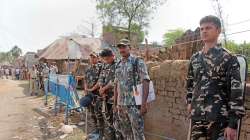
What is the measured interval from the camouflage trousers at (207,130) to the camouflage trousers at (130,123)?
5.41 feet

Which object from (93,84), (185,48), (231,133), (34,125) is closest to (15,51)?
(34,125)

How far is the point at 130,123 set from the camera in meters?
5.64

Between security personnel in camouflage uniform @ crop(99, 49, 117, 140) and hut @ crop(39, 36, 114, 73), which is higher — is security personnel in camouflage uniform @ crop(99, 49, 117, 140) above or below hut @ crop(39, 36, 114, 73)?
below

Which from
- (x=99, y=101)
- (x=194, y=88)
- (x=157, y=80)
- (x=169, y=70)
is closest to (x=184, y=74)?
(x=169, y=70)

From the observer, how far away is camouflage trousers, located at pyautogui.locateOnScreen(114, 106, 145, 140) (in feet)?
18.1

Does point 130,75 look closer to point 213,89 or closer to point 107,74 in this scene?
point 107,74

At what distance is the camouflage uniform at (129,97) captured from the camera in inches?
218

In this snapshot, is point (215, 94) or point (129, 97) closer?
point (215, 94)

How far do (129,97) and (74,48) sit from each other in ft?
105

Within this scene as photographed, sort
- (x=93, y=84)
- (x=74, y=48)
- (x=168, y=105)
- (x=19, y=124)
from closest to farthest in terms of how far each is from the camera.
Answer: (x=168, y=105), (x=93, y=84), (x=19, y=124), (x=74, y=48)

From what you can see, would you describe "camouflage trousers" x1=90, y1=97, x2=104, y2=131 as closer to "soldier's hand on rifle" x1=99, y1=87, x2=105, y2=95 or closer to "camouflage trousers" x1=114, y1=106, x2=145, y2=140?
"soldier's hand on rifle" x1=99, y1=87, x2=105, y2=95

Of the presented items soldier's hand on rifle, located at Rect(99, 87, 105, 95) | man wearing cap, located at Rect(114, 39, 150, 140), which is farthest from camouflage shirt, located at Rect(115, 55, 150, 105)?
soldier's hand on rifle, located at Rect(99, 87, 105, 95)

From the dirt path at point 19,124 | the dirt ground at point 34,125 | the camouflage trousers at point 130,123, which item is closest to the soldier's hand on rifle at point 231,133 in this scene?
the camouflage trousers at point 130,123

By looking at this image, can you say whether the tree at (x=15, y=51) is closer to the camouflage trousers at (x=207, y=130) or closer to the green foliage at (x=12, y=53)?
the green foliage at (x=12, y=53)
